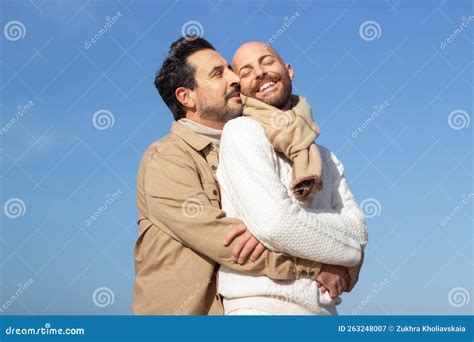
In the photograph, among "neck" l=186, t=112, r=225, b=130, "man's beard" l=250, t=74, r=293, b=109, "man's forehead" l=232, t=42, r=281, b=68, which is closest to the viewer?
"man's beard" l=250, t=74, r=293, b=109

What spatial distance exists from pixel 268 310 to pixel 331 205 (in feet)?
2.76

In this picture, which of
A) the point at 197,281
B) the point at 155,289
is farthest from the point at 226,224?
the point at 155,289

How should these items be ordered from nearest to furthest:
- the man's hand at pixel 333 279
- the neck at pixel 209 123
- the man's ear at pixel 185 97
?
the man's hand at pixel 333 279 < the neck at pixel 209 123 < the man's ear at pixel 185 97

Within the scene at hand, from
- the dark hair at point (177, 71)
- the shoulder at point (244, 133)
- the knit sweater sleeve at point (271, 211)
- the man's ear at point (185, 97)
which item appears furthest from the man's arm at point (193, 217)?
the dark hair at point (177, 71)

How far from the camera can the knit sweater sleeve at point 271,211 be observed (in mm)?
3605

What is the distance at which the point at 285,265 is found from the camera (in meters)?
3.73

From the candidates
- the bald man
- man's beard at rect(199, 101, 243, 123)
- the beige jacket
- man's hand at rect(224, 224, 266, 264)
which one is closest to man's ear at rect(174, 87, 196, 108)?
man's beard at rect(199, 101, 243, 123)

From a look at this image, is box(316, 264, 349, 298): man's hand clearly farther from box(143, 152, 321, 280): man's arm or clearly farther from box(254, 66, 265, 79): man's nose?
box(254, 66, 265, 79): man's nose

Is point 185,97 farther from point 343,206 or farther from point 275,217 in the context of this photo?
point 275,217

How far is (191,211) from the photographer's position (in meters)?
4.03

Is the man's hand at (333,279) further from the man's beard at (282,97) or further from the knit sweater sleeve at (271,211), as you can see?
the man's beard at (282,97)

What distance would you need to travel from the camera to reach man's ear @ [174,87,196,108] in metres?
4.86

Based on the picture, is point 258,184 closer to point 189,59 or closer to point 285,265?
point 285,265

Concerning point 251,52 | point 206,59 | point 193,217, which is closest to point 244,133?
point 193,217
